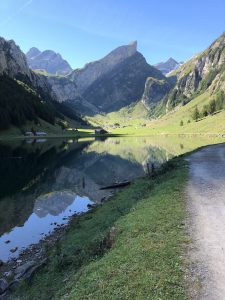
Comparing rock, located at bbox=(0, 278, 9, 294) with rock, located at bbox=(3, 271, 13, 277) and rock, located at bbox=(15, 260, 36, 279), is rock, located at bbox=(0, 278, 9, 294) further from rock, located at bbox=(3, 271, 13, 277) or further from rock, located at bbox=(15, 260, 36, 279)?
rock, located at bbox=(3, 271, 13, 277)

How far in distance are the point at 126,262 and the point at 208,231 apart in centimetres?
624

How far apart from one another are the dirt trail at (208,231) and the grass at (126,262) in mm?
819

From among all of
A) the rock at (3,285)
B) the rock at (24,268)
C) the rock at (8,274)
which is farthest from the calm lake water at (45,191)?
the rock at (3,285)

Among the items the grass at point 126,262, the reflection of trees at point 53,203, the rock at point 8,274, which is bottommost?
the reflection of trees at point 53,203

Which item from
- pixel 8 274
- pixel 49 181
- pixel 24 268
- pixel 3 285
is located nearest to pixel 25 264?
pixel 24 268

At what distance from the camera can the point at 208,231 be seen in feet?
66.7

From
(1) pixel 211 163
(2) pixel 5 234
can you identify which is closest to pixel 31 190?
(2) pixel 5 234

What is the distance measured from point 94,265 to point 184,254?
15.7ft

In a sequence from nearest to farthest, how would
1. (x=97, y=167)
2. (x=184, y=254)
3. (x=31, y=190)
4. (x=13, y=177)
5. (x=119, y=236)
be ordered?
(x=184, y=254) < (x=119, y=236) < (x=31, y=190) < (x=13, y=177) < (x=97, y=167)

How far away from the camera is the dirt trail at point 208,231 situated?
1402 cm

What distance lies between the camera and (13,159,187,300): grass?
14.4m

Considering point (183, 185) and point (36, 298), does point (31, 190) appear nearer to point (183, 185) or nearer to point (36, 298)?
point (183, 185)

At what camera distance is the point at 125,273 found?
15719 mm

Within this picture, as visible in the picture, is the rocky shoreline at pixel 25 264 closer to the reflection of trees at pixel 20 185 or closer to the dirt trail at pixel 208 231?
the reflection of trees at pixel 20 185
